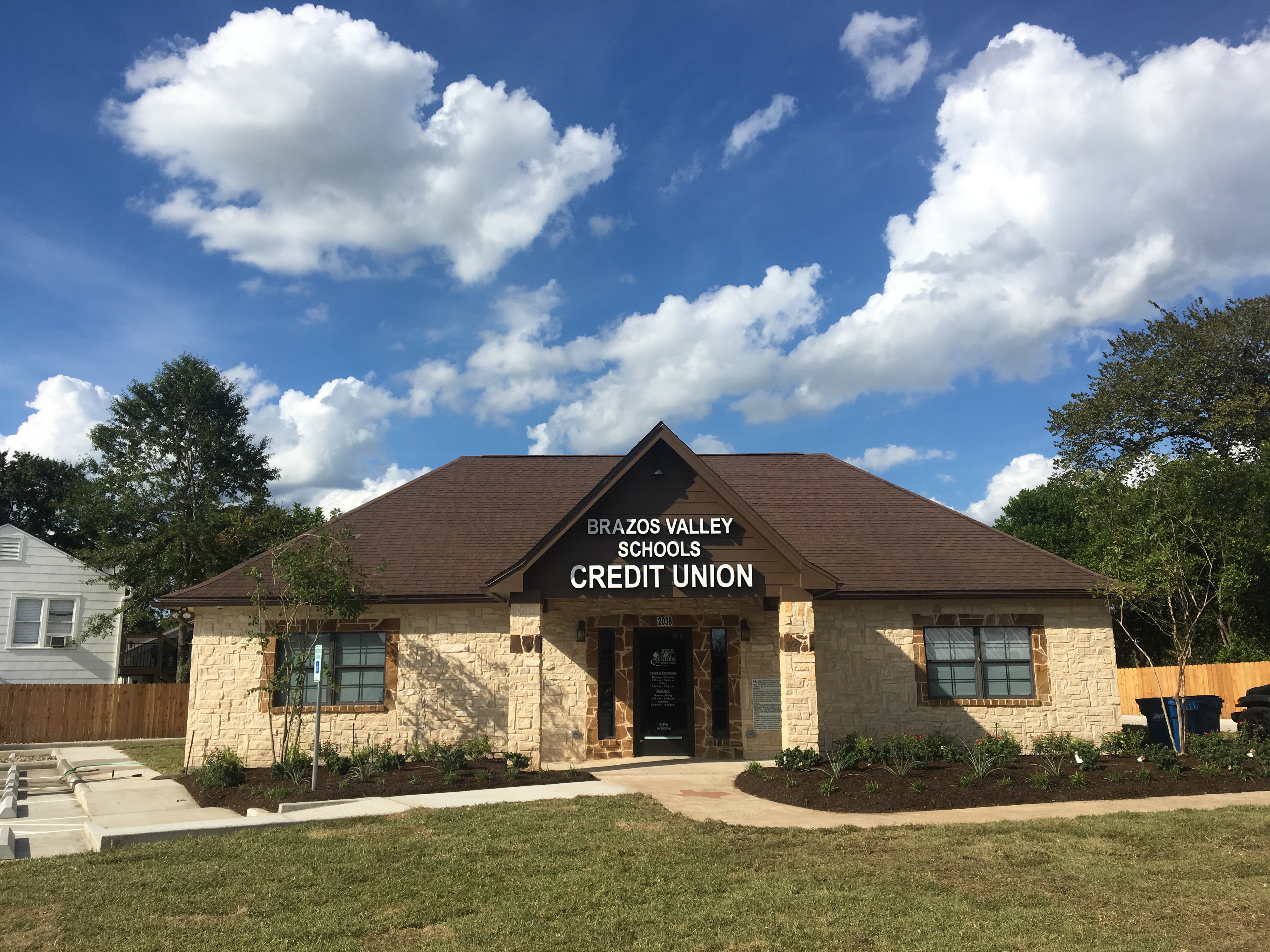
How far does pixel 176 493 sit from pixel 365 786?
30.9 m

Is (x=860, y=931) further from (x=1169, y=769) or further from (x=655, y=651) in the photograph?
(x=655, y=651)

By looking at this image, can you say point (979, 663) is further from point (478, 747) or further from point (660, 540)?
point (478, 747)

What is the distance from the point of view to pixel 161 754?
2195 centimetres

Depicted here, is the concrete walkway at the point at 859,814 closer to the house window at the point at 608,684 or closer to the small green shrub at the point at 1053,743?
the small green shrub at the point at 1053,743

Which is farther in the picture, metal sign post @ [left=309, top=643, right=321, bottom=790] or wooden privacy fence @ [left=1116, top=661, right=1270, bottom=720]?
wooden privacy fence @ [left=1116, top=661, right=1270, bottom=720]

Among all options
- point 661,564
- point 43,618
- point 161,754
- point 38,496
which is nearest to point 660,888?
point 661,564

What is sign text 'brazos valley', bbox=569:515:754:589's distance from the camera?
1470cm

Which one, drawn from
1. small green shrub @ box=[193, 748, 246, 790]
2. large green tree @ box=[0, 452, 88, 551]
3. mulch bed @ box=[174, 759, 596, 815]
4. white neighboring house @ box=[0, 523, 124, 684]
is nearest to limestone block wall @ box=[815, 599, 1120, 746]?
mulch bed @ box=[174, 759, 596, 815]

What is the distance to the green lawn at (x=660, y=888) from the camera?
6.29 meters

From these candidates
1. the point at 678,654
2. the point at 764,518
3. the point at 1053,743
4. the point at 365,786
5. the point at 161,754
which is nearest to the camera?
the point at 365,786

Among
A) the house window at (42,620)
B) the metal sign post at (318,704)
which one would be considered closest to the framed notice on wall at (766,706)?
the metal sign post at (318,704)

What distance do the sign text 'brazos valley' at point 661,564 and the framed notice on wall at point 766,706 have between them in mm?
3307

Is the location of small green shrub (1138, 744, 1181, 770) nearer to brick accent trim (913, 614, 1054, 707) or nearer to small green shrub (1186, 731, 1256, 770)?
small green shrub (1186, 731, 1256, 770)

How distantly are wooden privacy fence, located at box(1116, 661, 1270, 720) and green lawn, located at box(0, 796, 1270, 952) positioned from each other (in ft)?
55.3
